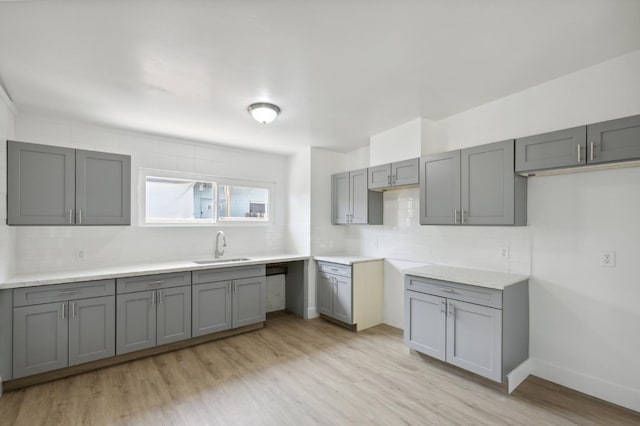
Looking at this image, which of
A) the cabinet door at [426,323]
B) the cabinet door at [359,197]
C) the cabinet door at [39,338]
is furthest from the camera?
the cabinet door at [359,197]

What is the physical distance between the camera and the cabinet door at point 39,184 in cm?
265

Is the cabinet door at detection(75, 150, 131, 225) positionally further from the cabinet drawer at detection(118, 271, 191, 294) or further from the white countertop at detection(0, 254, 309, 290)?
the cabinet drawer at detection(118, 271, 191, 294)

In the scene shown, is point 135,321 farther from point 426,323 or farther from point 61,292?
point 426,323

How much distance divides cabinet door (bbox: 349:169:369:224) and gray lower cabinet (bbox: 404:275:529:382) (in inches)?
50.8

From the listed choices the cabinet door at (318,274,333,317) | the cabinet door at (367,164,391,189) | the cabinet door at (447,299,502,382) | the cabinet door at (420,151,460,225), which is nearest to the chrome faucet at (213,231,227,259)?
the cabinet door at (318,274,333,317)

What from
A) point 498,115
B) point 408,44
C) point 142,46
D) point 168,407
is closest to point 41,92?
point 142,46

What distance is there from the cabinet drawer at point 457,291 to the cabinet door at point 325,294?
4.43 ft

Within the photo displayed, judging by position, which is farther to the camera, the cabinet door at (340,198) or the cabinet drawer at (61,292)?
the cabinet door at (340,198)

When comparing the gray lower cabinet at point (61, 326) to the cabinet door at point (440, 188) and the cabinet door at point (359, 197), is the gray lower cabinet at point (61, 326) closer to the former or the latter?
the cabinet door at point (359, 197)

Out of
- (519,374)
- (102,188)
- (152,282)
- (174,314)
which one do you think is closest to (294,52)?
(102,188)

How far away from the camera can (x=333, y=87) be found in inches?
103

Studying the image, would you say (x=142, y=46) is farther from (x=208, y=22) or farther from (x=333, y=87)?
(x=333, y=87)

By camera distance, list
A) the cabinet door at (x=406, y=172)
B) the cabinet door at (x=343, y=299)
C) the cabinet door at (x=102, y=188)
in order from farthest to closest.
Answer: the cabinet door at (x=343, y=299), the cabinet door at (x=406, y=172), the cabinet door at (x=102, y=188)

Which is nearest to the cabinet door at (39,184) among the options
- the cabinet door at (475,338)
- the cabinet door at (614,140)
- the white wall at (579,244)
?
the cabinet door at (475,338)
